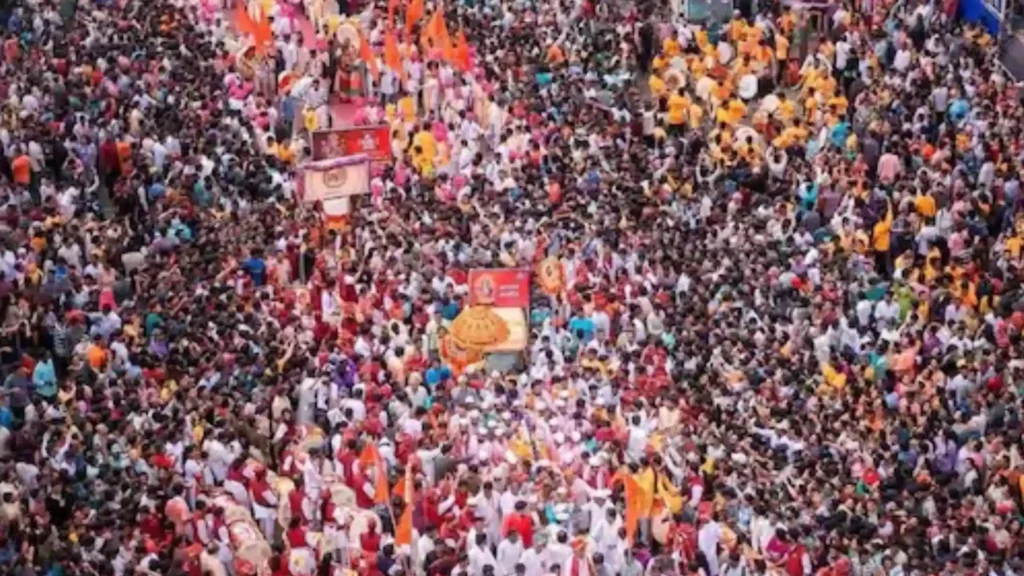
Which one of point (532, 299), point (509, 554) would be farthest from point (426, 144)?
point (509, 554)

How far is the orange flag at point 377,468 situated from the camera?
24.4 m

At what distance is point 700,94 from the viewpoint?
3459 centimetres

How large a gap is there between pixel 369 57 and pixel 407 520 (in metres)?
12.8

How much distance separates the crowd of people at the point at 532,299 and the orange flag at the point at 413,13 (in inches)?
3.0

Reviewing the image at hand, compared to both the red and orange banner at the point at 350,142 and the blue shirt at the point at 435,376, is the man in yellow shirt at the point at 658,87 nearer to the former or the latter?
the red and orange banner at the point at 350,142

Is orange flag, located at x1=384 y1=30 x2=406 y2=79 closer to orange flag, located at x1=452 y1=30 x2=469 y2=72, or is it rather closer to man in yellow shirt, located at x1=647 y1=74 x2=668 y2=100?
orange flag, located at x1=452 y1=30 x2=469 y2=72

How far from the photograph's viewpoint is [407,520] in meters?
23.7

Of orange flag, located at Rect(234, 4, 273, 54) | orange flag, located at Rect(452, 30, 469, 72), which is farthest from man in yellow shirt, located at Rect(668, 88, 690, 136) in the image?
orange flag, located at Rect(234, 4, 273, 54)

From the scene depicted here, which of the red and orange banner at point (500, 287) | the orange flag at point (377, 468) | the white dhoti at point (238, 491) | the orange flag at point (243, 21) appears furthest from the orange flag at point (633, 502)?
the orange flag at point (243, 21)

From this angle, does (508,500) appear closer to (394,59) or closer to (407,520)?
(407,520)

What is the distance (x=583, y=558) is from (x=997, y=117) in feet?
39.0

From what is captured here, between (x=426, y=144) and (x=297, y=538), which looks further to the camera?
(x=426, y=144)

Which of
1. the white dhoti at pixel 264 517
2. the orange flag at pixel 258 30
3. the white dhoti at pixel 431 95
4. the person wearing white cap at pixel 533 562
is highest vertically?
the orange flag at pixel 258 30

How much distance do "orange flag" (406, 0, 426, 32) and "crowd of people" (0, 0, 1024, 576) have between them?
8 cm
